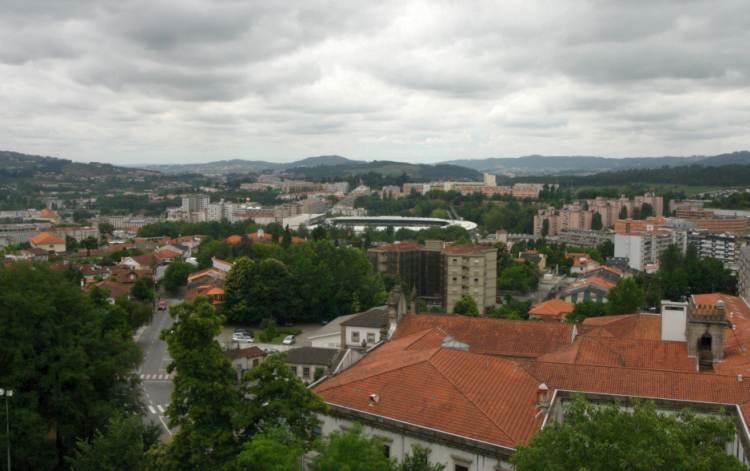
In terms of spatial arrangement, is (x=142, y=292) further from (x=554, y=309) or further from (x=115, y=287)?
(x=554, y=309)

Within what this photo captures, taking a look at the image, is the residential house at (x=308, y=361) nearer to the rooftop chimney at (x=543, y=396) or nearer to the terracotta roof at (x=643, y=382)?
the terracotta roof at (x=643, y=382)

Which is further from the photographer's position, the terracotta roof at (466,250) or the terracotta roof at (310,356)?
the terracotta roof at (466,250)

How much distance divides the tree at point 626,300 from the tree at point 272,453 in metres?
39.8

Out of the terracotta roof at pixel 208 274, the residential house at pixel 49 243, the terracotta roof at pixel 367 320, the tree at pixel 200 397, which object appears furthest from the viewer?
the residential house at pixel 49 243

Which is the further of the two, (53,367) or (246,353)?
(246,353)

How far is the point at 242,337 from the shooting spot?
52219 mm

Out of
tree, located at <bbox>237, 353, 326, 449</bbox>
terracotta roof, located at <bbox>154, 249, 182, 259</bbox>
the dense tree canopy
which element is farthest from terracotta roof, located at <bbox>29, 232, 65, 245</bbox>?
tree, located at <bbox>237, 353, 326, 449</bbox>

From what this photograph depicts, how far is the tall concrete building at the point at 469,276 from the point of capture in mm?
64750

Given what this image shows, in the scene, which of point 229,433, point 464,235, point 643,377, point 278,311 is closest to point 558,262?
point 464,235

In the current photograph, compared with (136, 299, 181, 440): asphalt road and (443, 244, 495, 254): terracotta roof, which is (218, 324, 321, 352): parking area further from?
(443, 244, 495, 254): terracotta roof

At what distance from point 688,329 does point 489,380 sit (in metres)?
10.9

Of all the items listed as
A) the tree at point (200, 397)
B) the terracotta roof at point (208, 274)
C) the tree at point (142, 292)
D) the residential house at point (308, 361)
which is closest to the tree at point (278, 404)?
the tree at point (200, 397)

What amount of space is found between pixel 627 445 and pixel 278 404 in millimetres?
8980

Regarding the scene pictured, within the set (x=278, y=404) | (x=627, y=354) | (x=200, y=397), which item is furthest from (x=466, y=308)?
(x=200, y=397)
